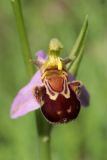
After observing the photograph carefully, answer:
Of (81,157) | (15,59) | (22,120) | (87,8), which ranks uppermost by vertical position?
(87,8)

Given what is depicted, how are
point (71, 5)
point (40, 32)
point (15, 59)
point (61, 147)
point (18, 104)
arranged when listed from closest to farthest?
1. point (18, 104)
2. point (61, 147)
3. point (15, 59)
4. point (40, 32)
5. point (71, 5)

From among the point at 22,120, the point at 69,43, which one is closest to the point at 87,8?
the point at 69,43

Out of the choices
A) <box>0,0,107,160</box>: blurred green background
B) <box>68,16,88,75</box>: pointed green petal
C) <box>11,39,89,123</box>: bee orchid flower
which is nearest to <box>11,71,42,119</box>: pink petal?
<box>11,39,89,123</box>: bee orchid flower

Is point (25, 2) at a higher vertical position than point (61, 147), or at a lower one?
higher

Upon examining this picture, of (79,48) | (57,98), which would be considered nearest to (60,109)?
(57,98)

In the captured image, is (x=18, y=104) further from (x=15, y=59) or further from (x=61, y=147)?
(x=15, y=59)

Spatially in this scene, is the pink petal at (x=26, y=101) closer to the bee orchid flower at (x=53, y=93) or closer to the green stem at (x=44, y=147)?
the bee orchid flower at (x=53, y=93)

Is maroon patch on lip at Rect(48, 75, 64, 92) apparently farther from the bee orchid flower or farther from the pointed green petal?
the pointed green petal

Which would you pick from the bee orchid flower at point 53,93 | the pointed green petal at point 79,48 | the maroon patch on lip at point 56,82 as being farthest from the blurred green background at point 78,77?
the pointed green petal at point 79,48
